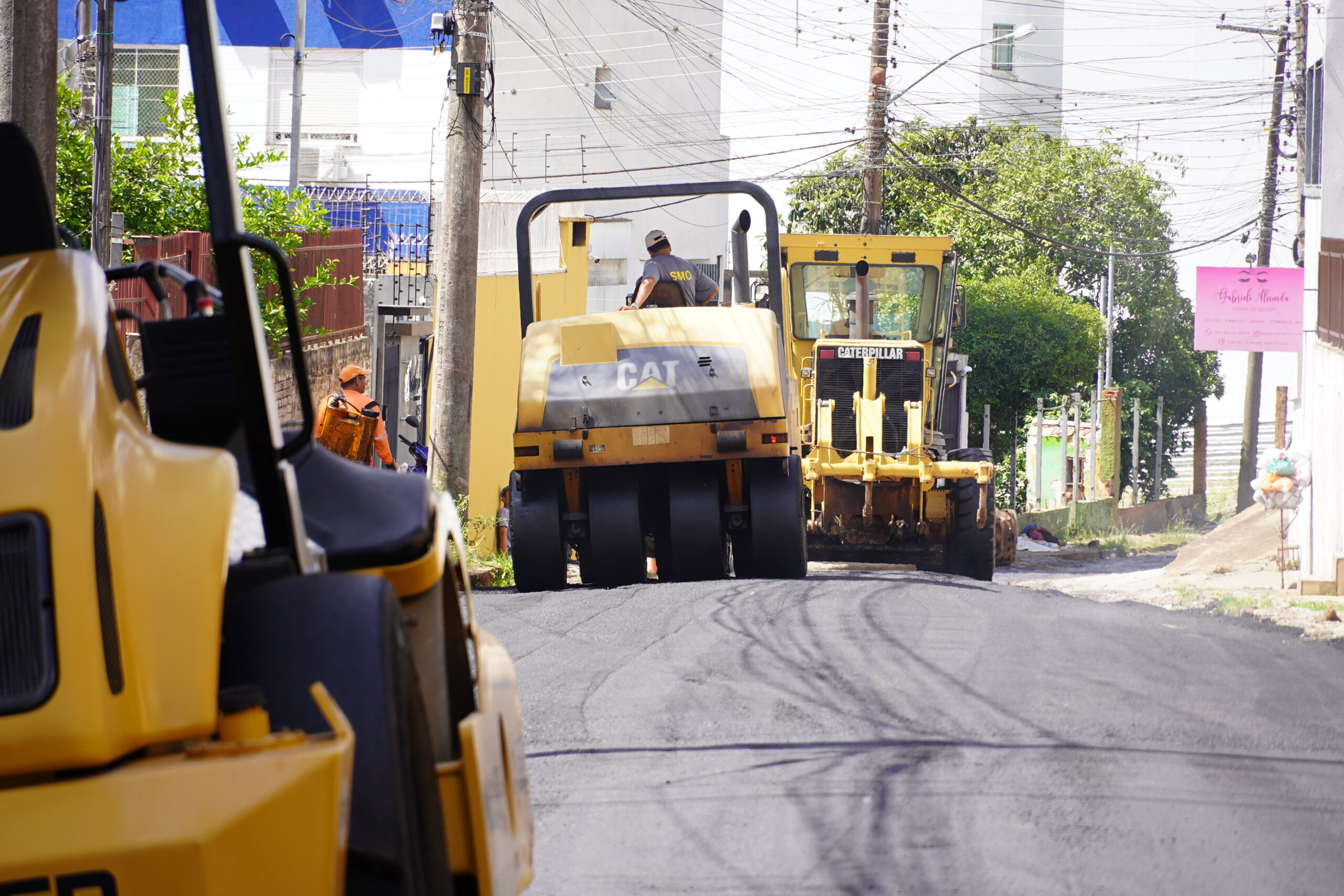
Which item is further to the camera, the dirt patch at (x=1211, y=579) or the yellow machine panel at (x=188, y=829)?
the dirt patch at (x=1211, y=579)

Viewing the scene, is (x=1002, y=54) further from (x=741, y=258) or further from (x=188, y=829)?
(x=188, y=829)

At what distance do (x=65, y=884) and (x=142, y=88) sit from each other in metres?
17.1

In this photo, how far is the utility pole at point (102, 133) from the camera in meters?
9.76

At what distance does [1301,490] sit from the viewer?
15.9m

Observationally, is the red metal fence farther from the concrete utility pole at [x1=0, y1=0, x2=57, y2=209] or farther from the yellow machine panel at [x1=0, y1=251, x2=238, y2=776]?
the yellow machine panel at [x1=0, y1=251, x2=238, y2=776]

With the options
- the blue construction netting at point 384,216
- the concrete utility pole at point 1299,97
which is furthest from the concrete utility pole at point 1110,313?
the blue construction netting at point 384,216

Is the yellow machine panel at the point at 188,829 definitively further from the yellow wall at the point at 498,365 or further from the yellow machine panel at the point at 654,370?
the yellow wall at the point at 498,365

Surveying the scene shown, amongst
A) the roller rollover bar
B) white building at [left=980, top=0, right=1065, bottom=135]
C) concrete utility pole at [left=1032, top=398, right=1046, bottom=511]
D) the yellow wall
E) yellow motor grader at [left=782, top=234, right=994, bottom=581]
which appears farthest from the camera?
white building at [left=980, top=0, right=1065, bottom=135]

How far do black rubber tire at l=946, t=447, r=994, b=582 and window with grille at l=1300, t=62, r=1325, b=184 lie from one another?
246 inches

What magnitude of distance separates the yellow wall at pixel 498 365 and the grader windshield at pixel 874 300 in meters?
2.39

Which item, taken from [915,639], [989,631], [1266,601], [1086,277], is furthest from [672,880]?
[1086,277]

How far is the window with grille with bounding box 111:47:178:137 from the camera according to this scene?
14930mm

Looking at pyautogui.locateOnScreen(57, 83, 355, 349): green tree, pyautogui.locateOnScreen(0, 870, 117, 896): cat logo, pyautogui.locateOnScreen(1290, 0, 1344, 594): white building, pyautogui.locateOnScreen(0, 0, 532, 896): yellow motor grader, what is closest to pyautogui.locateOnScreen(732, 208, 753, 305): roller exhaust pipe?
pyautogui.locateOnScreen(57, 83, 355, 349): green tree

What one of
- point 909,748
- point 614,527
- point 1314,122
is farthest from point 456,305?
point 1314,122
